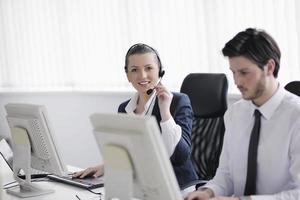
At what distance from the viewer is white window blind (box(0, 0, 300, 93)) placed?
3197 mm

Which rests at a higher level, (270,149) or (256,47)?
(256,47)

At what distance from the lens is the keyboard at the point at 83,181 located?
2.35 metres

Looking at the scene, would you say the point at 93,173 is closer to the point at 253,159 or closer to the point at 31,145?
the point at 31,145

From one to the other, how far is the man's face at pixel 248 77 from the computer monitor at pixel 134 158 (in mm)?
506

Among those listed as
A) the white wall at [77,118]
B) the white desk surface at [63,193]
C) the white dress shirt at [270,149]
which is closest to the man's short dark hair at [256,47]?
the white dress shirt at [270,149]

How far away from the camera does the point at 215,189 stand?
2.05 m

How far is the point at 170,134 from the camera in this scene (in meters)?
2.36

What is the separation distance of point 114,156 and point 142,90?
1.01 m

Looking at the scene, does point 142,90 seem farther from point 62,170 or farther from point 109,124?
point 109,124

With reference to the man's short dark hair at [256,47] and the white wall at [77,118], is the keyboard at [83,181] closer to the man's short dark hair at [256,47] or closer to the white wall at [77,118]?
the man's short dark hair at [256,47]

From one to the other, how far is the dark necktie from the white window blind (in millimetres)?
1280

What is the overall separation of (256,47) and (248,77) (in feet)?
0.37

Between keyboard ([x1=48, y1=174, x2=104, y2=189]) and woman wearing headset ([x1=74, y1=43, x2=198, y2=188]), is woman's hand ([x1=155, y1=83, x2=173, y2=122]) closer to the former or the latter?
woman wearing headset ([x1=74, y1=43, x2=198, y2=188])

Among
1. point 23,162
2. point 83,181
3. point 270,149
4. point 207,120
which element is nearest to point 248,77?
point 270,149
